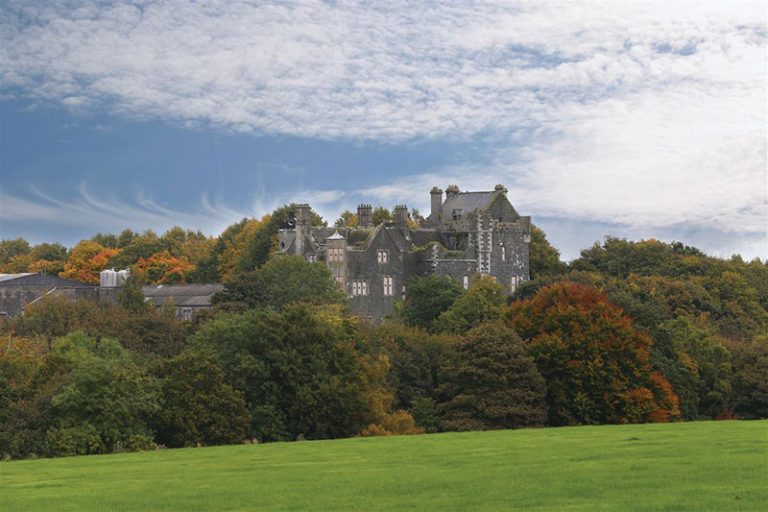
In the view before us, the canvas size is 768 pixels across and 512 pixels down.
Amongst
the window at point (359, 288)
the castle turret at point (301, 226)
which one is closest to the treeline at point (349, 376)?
the window at point (359, 288)

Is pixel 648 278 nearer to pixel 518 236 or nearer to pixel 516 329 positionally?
pixel 518 236

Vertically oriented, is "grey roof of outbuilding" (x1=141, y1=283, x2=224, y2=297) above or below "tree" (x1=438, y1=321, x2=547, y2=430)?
above

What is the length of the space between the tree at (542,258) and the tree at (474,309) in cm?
2615

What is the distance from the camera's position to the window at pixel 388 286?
93.1 metres

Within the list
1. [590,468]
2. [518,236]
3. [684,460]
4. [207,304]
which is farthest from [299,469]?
[518,236]

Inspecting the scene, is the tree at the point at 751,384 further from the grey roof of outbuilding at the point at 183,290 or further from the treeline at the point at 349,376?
the grey roof of outbuilding at the point at 183,290

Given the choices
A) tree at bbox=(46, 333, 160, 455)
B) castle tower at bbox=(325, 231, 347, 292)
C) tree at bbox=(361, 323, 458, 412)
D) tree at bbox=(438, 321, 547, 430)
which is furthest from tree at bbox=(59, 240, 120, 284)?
tree at bbox=(46, 333, 160, 455)

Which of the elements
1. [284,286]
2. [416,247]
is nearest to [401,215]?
[416,247]

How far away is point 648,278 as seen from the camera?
97.4 m

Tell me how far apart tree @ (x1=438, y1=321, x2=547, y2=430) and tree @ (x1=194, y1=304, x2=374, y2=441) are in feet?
14.2

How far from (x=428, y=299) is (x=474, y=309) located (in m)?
11.8

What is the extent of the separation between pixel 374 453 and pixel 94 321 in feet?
123

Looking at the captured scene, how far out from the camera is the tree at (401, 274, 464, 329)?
85.9 meters

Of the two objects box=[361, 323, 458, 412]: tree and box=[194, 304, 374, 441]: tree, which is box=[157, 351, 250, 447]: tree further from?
box=[361, 323, 458, 412]: tree
